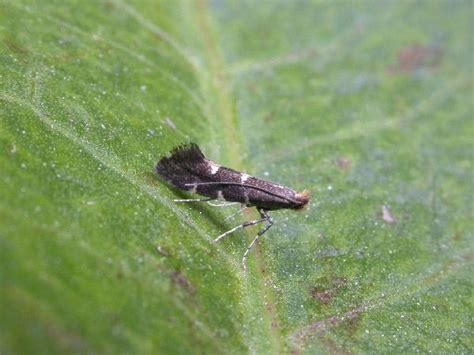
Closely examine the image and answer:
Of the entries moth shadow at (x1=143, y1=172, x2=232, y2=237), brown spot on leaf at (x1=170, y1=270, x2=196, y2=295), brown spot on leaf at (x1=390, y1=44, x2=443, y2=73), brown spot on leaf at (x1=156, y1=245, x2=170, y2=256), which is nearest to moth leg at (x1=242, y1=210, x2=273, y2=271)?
moth shadow at (x1=143, y1=172, x2=232, y2=237)

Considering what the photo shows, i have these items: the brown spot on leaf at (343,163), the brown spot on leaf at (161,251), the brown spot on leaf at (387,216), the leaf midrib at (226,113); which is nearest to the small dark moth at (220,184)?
the leaf midrib at (226,113)

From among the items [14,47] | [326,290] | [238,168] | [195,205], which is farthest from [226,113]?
[326,290]

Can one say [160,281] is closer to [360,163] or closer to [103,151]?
[103,151]

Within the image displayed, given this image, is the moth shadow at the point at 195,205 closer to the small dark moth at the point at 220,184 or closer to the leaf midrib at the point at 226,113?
the small dark moth at the point at 220,184

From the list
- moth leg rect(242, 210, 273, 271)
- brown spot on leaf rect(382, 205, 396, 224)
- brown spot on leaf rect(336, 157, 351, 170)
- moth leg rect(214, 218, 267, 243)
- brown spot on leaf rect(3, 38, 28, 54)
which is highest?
brown spot on leaf rect(3, 38, 28, 54)

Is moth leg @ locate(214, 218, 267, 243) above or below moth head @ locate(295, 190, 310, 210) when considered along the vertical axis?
above

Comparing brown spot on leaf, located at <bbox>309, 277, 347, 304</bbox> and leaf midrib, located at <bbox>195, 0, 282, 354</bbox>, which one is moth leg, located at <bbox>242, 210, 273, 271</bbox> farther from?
brown spot on leaf, located at <bbox>309, 277, 347, 304</bbox>

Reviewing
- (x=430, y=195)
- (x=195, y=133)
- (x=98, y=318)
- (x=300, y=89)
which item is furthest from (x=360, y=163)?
(x=98, y=318)
